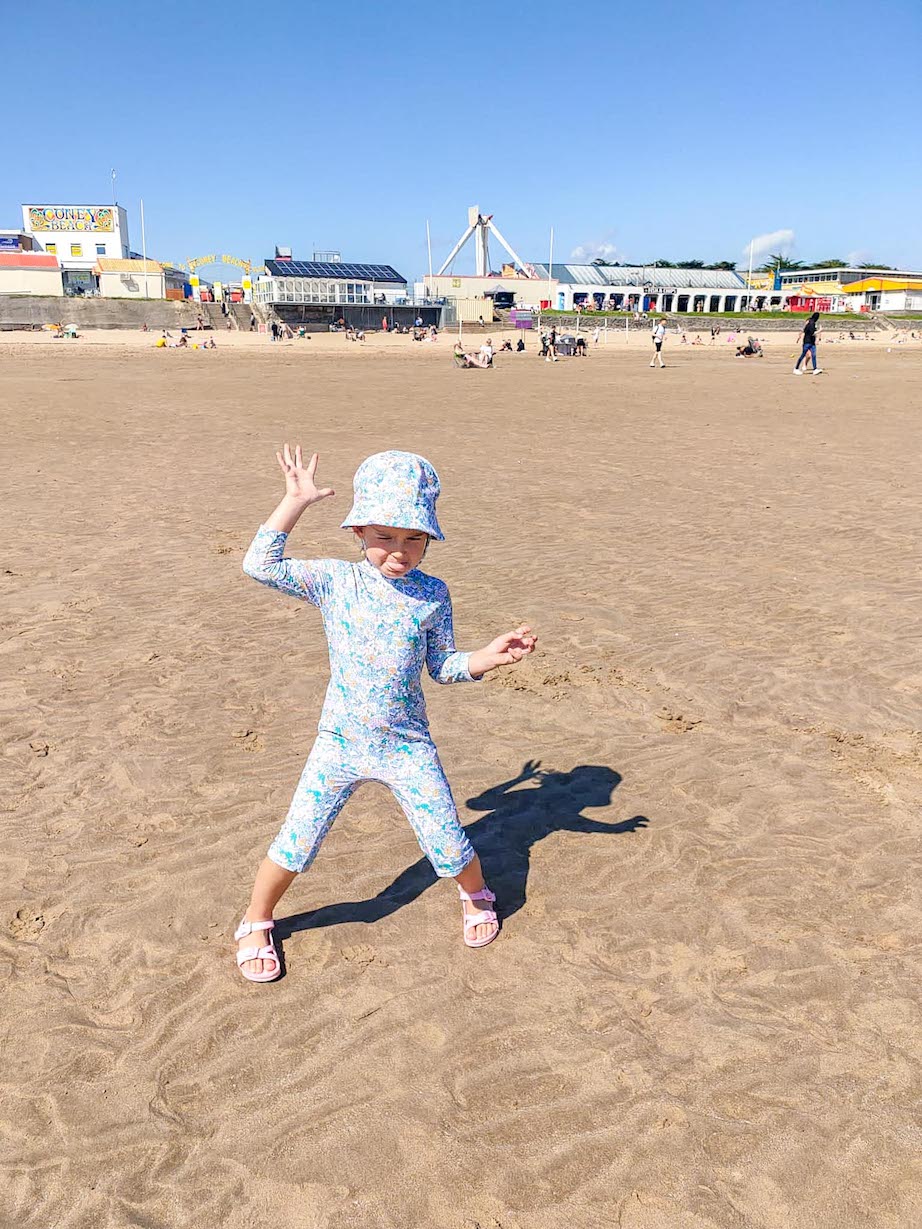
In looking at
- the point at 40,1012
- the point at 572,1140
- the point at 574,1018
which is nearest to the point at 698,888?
the point at 574,1018

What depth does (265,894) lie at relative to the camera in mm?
3412

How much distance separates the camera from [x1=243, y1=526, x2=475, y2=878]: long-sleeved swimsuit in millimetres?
3180

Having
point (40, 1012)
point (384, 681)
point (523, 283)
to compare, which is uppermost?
point (523, 283)

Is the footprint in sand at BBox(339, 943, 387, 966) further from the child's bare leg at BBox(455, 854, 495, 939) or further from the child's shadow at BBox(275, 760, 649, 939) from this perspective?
the child's bare leg at BBox(455, 854, 495, 939)

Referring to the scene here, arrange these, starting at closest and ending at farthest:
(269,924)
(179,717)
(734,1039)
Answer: (734,1039), (269,924), (179,717)

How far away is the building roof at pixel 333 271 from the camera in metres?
91.2

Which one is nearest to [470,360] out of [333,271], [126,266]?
[333,271]

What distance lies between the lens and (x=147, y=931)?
11.9 ft

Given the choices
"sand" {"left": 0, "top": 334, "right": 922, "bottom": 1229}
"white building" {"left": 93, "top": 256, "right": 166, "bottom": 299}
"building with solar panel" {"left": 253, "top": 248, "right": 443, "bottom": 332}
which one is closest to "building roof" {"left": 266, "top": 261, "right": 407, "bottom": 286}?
"building with solar panel" {"left": 253, "top": 248, "right": 443, "bottom": 332}

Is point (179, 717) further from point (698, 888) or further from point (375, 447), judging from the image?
point (375, 447)

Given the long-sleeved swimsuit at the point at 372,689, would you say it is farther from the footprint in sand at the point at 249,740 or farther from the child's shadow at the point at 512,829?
the footprint in sand at the point at 249,740

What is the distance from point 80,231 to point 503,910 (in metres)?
143

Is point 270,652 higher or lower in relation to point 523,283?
lower

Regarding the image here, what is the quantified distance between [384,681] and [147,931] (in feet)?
5.08
